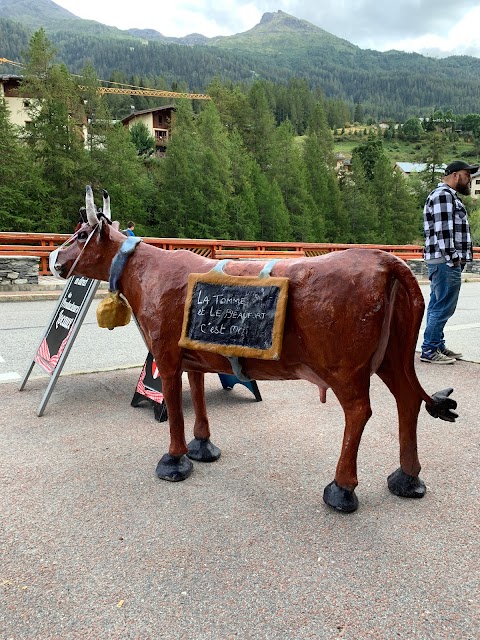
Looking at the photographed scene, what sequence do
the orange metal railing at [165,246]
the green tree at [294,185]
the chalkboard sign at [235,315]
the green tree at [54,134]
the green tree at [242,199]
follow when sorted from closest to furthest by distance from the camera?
the chalkboard sign at [235,315]
the orange metal railing at [165,246]
the green tree at [54,134]
the green tree at [242,199]
the green tree at [294,185]

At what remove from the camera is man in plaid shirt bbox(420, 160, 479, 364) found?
5617 mm

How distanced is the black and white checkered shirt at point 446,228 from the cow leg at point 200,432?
3.38 metres

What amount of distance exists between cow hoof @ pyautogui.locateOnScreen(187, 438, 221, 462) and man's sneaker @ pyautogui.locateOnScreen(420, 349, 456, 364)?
360 centimetres

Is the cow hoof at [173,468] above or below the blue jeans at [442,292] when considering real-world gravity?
below

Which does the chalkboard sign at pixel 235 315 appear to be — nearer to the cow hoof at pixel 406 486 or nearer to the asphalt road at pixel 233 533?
the asphalt road at pixel 233 533

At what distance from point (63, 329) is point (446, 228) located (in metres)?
4.05

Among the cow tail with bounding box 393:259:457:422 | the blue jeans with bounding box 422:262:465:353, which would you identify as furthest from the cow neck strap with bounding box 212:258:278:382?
the blue jeans with bounding box 422:262:465:353

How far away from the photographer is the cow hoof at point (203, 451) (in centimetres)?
360

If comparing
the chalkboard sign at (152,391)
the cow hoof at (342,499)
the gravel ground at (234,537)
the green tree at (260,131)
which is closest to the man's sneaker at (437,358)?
the gravel ground at (234,537)

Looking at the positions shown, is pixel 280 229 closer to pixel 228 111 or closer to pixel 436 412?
pixel 228 111

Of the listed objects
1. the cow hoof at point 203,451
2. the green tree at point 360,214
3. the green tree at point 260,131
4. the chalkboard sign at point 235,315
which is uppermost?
the green tree at point 260,131

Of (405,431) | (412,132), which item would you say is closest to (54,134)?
(405,431)

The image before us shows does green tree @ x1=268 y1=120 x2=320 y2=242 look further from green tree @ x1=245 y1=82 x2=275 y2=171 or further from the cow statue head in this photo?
the cow statue head

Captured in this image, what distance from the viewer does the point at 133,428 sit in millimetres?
4191
